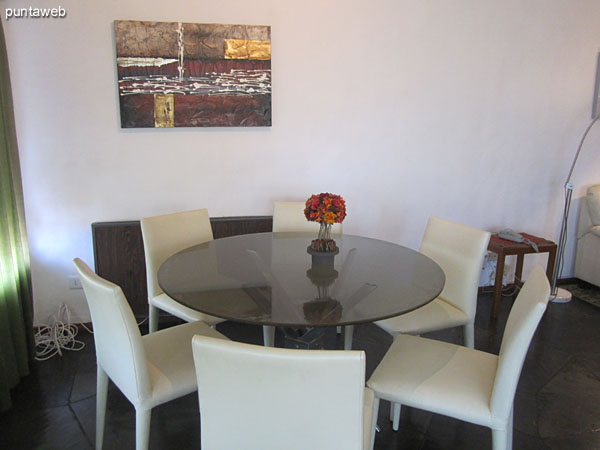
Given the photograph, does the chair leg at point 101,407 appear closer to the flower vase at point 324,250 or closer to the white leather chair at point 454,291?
the flower vase at point 324,250

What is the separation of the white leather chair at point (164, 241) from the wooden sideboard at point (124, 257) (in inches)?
20.1

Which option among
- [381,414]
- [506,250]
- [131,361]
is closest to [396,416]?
[381,414]

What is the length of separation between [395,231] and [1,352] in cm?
274

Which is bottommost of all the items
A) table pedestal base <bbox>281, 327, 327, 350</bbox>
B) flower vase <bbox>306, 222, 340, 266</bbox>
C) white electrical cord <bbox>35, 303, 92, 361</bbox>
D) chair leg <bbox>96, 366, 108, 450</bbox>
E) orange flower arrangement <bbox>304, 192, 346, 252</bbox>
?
white electrical cord <bbox>35, 303, 92, 361</bbox>

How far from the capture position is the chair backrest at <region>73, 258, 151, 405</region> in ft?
5.51

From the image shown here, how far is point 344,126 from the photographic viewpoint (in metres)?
3.49

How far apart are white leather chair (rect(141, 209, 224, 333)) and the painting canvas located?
75cm

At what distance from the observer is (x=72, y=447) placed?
2131mm

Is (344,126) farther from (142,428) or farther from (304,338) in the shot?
(142,428)

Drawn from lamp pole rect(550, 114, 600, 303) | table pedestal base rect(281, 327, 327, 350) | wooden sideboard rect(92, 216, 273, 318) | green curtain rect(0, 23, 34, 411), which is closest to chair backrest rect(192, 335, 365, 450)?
table pedestal base rect(281, 327, 327, 350)

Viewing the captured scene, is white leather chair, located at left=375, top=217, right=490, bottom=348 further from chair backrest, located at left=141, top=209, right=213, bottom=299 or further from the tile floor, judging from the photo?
chair backrest, located at left=141, top=209, right=213, bottom=299

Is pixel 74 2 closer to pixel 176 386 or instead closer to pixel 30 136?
pixel 30 136

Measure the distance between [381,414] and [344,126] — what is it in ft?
6.63

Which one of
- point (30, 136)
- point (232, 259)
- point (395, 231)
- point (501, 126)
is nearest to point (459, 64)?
point (501, 126)
